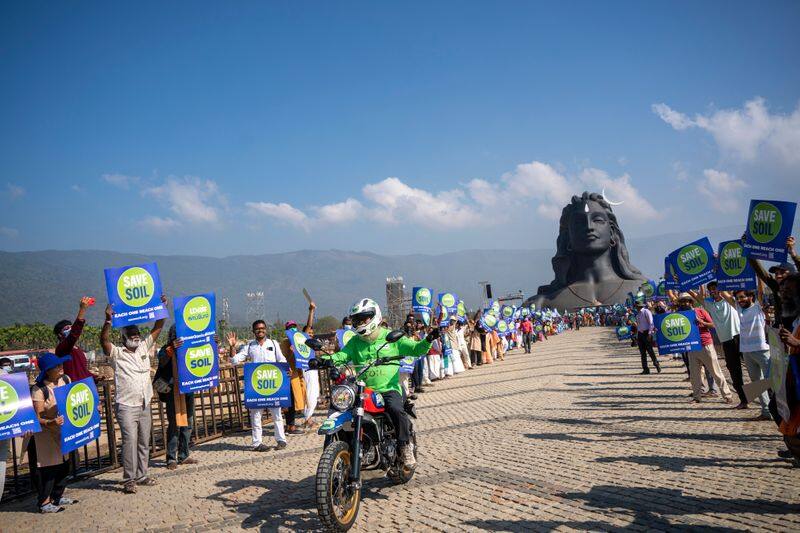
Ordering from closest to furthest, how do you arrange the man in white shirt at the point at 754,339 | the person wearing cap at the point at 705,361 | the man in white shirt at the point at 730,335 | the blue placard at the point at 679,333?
the man in white shirt at the point at 754,339 < the man in white shirt at the point at 730,335 < the person wearing cap at the point at 705,361 < the blue placard at the point at 679,333

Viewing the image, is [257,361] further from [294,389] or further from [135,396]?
[135,396]

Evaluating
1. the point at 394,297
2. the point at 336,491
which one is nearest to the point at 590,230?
the point at 394,297

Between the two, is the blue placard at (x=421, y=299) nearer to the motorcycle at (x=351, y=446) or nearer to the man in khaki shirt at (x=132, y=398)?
the man in khaki shirt at (x=132, y=398)

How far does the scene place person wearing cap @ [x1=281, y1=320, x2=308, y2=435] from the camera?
10008 millimetres

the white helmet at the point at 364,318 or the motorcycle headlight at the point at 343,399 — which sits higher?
the white helmet at the point at 364,318

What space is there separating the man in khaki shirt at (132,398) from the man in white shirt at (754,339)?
819cm

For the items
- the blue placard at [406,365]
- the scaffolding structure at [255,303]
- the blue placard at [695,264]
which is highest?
the scaffolding structure at [255,303]

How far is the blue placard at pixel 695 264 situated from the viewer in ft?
32.3

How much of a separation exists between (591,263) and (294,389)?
61006 mm

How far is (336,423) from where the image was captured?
4.93 m

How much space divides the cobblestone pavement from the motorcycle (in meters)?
0.32

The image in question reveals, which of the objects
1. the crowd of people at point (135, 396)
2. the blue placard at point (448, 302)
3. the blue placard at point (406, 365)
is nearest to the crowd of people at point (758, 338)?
the crowd of people at point (135, 396)

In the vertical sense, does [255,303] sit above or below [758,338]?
above

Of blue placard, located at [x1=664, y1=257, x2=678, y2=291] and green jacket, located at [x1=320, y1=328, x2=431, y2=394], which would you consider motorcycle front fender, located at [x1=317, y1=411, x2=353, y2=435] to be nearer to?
green jacket, located at [x1=320, y1=328, x2=431, y2=394]
